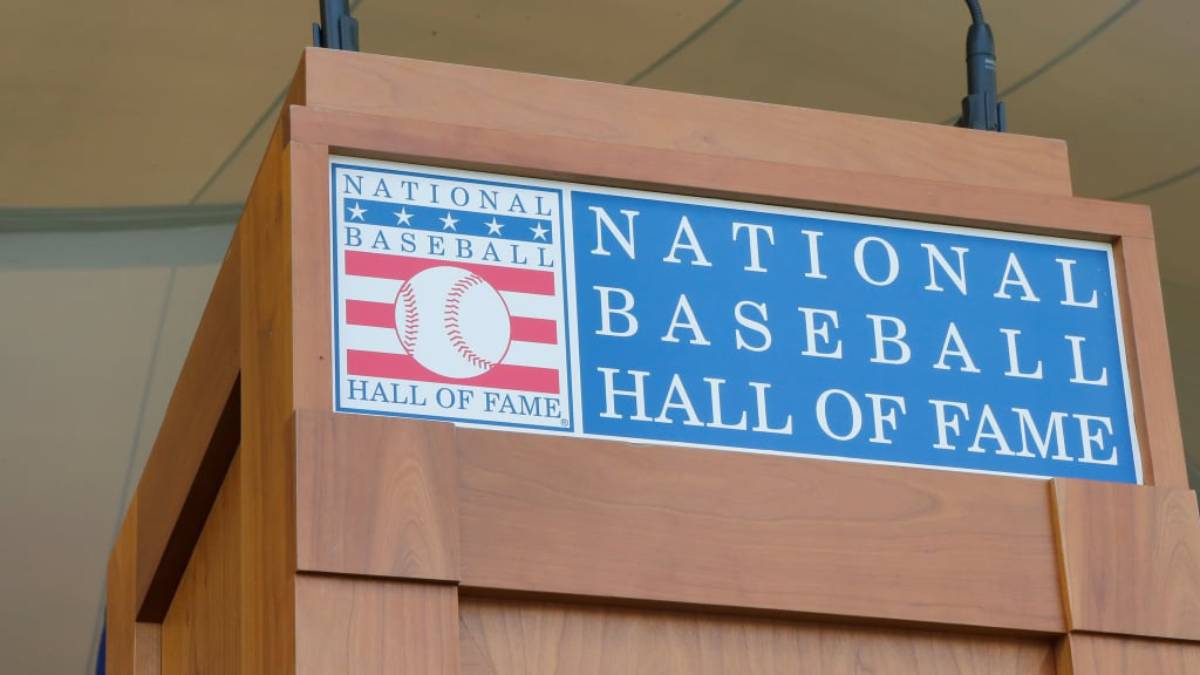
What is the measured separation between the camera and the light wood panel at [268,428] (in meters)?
1.10

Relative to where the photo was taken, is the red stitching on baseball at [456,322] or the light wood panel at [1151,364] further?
the light wood panel at [1151,364]

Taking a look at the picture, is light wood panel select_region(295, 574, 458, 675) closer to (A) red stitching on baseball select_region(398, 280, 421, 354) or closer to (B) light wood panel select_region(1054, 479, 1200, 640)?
(A) red stitching on baseball select_region(398, 280, 421, 354)

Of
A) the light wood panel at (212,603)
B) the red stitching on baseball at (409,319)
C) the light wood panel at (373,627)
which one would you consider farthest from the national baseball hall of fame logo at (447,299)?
the light wood panel at (212,603)

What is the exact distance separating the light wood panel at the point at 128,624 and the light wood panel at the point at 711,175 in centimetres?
57

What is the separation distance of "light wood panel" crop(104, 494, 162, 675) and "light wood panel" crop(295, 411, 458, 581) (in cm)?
57

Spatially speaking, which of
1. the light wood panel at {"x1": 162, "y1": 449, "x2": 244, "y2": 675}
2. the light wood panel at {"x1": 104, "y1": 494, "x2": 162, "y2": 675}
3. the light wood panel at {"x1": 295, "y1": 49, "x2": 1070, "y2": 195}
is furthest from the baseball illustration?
the light wood panel at {"x1": 104, "y1": 494, "x2": 162, "y2": 675}

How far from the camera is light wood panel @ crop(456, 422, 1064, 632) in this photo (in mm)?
1136

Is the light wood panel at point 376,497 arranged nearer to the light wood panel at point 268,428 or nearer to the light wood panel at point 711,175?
the light wood panel at point 268,428

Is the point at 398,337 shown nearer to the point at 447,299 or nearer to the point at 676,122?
the point at 447,299

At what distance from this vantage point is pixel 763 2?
11.5 feet

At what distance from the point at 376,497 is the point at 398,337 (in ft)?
0.33

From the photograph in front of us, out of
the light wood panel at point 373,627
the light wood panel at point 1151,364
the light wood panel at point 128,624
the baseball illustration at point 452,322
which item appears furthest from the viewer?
the light wood panel at point 128,624

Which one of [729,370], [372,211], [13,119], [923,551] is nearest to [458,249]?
[372,211]

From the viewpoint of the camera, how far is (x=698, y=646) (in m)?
1.16
